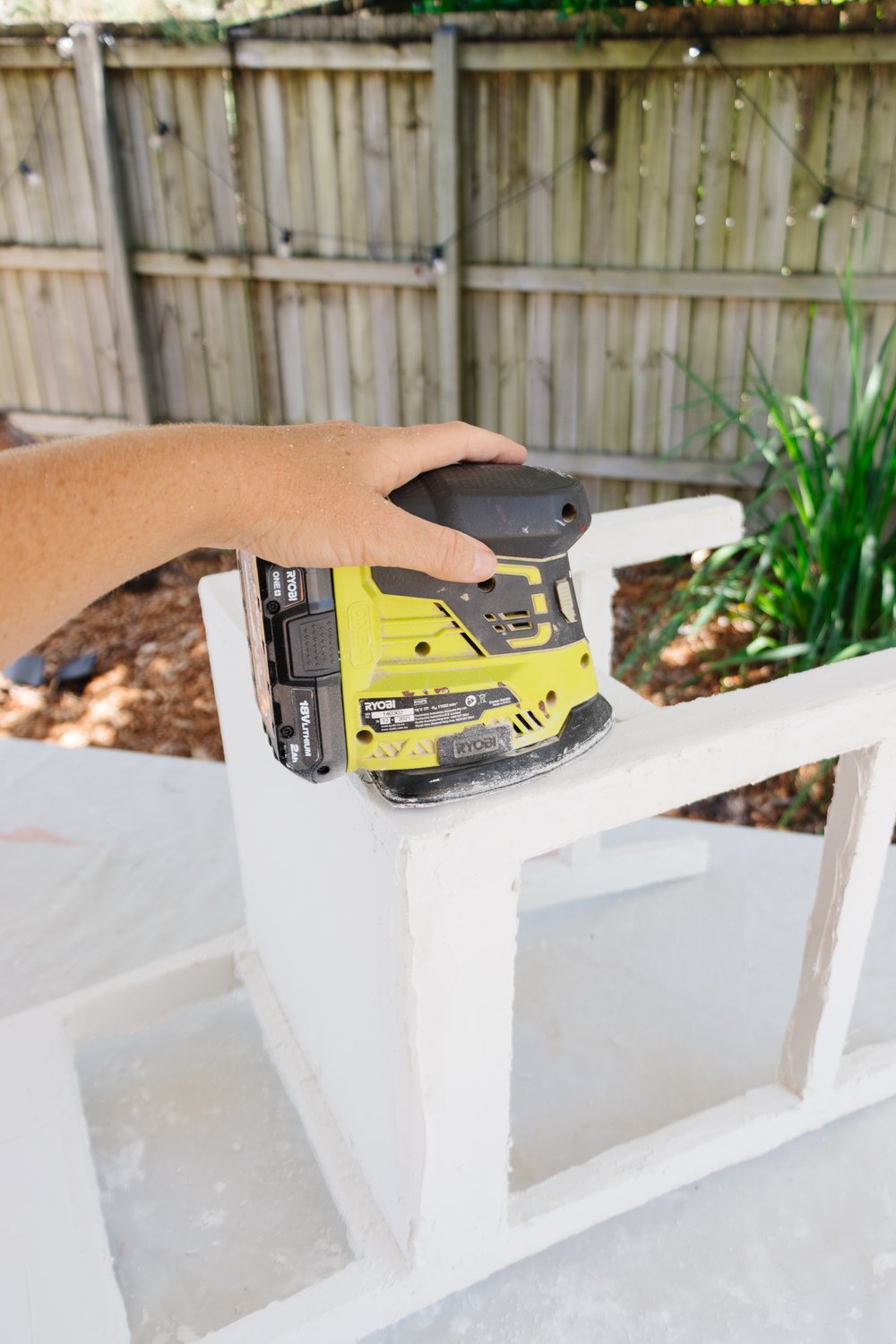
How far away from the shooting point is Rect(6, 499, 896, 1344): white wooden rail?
2.99 ft

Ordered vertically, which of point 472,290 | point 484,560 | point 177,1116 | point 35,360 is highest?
point 484,560

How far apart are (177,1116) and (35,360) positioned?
3.97 m

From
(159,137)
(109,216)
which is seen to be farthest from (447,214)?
(109,216)

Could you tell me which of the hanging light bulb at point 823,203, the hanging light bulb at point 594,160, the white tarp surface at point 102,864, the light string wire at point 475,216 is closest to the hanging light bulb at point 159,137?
the light string wire at point 475,216

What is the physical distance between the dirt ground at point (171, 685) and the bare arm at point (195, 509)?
2188 mm

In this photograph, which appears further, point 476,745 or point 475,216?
point 475,216

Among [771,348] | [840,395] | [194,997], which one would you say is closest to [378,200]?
[771,348]

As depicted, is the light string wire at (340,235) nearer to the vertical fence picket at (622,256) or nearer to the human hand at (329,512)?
the vertical fence picket at (622,256)

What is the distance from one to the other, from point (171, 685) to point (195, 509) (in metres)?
2.92

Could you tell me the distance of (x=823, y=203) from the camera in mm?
3393

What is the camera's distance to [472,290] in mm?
3838

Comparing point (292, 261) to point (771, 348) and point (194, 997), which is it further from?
point (194, 997)

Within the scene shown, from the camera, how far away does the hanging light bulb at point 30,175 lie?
406 centimetres

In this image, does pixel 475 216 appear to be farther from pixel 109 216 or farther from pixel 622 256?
pixel 109 216
